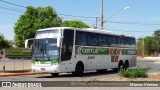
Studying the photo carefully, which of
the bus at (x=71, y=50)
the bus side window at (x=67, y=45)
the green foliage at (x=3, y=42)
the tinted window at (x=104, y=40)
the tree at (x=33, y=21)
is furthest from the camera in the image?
the tree at (x=33, y=21)

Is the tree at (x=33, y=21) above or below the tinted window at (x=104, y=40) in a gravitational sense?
above

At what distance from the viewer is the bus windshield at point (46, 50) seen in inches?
1003

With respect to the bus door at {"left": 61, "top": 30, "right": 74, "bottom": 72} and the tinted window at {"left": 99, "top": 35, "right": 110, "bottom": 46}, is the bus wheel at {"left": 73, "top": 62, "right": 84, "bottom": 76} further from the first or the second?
the tinted window at {"left": 99, "top": 35, "right": 110, "bottom": 46}

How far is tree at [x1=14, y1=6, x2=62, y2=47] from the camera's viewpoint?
72062 millimetres

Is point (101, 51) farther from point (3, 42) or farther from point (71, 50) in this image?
point (3, 42)

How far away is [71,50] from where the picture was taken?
26344 mm

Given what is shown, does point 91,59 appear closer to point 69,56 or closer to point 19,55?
point 69,56

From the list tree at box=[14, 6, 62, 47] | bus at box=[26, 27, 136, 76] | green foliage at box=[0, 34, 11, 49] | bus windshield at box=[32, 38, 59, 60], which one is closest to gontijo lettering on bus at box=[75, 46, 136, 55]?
bus at box=[26, 27, 136, 76]

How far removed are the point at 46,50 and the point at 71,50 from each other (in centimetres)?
176

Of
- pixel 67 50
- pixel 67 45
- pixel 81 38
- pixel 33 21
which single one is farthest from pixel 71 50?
pixel 33 21

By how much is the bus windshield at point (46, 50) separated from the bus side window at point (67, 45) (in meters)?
0.52

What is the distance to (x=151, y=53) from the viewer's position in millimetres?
130625

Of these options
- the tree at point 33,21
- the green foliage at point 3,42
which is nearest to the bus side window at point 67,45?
the green foliage at point 3,42

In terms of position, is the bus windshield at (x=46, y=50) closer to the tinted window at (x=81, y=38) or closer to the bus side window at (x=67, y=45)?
the bus side window at (x=67, y=45)
